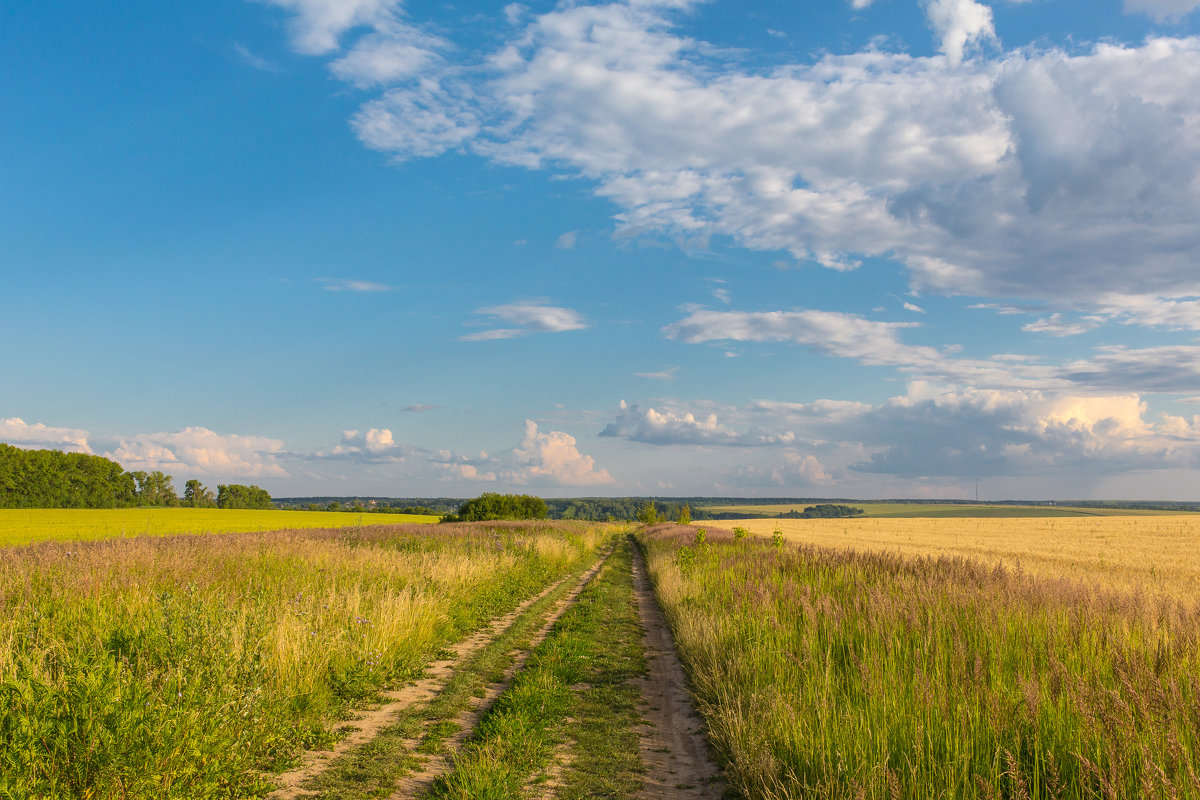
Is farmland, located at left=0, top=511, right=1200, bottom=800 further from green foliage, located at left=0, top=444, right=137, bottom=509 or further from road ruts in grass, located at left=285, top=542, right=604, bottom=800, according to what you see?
green foliage, located at left=0, top=444, right=137, bottom=509

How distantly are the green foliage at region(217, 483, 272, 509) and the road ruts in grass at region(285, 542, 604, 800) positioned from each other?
121698mm

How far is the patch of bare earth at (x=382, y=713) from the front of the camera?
5.57 metres

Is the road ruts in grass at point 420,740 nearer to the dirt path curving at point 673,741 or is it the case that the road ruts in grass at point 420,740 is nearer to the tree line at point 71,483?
the dirt path curving at point 673,741

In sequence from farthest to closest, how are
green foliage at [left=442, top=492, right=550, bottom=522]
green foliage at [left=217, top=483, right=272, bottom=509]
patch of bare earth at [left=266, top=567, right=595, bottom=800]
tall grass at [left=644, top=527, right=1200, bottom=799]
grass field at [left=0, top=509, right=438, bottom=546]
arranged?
green foliage at [left=217, top=483, right=272, bottom=509], green foliage at [left=442, top=492, right=550, bottom=522], grass field at [left=0, top=509, right=438, bottom=546], patch of bare earth at [left=266, top=567, right=595, bottom=800], tall grass at [left=644, top=527, right=1200, bottom=799]

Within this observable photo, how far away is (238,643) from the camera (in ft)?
22.5

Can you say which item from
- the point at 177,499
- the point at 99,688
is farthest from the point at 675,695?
the point at 177,499

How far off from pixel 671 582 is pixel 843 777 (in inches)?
469

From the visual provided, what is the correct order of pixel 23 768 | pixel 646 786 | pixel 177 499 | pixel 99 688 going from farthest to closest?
pixel 177 499
pixel 646 786
pixel 99 688
pixel 23 768

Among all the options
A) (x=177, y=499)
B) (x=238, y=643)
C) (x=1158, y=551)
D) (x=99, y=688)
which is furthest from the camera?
(x=177, y=499)

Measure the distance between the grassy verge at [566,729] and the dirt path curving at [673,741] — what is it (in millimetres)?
170

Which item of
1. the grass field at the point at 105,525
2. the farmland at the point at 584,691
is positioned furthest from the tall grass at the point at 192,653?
the grass field at the point at 105,525

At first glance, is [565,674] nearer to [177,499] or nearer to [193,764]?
[193,764]

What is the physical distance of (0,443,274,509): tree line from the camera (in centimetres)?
6962

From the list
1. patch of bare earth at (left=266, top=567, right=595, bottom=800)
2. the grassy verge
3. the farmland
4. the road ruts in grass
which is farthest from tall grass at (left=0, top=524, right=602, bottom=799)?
the grassy verge
